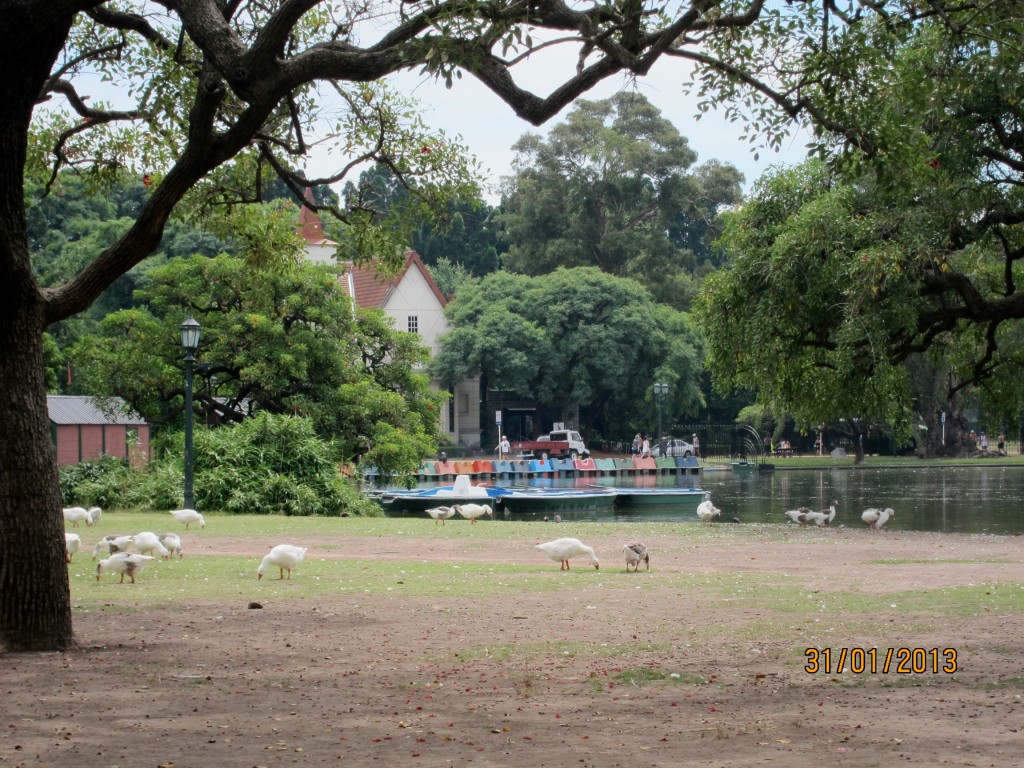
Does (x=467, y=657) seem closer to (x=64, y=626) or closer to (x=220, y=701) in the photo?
(x=220, y=701)

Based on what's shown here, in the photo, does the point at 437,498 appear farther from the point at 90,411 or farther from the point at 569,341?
the point at 569,341

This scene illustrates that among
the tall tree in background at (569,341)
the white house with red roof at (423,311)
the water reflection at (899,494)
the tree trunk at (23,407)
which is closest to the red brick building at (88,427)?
the water reflection at (899,494)

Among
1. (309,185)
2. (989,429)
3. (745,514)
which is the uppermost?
(309,185)

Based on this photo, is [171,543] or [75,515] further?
[75,515]

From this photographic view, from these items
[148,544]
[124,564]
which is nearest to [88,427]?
[148,544]

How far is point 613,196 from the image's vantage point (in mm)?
77188

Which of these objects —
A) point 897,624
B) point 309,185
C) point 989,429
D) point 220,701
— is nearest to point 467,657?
point 220,701

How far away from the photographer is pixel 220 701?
21.9 ft

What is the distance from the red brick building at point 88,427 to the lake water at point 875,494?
46.2ft

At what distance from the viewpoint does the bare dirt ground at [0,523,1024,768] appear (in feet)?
18.4

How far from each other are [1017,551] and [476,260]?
7530 cm

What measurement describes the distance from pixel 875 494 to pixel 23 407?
113 ft

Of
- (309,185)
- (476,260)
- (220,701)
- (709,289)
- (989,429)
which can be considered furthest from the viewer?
(476,260)

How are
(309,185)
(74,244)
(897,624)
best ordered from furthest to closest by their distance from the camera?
(74,244) < (309,185) < (897,624)
